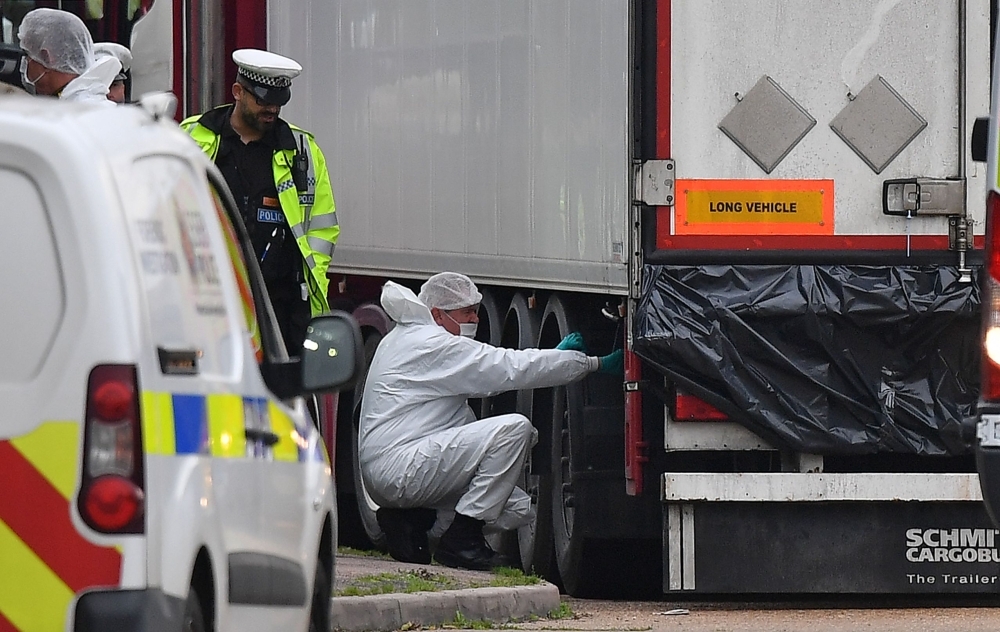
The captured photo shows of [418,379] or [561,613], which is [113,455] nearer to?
[561,613]

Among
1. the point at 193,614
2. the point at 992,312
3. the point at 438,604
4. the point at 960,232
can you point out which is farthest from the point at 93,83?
the point at 193,614

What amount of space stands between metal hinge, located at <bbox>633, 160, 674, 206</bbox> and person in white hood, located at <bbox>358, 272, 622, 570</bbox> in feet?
4.08

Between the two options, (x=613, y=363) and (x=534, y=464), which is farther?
(x=534, y=464)

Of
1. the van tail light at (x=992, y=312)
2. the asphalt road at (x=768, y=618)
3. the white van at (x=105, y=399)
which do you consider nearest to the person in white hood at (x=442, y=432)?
the asphalt road at (x=768, y=618)

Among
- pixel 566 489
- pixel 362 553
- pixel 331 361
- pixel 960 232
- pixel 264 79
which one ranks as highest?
pixel 264 79

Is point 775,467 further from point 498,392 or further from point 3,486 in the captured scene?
point 3,486

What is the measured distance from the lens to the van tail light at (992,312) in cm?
636

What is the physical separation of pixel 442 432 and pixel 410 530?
0.48m

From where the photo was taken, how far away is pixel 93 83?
786 cm

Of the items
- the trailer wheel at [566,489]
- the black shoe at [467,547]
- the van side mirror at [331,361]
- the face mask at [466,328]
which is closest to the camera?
Answer: the van side mirror at [331,361]

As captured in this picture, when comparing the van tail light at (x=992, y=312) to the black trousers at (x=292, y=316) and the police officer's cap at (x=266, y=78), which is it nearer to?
the police officer's cap at (x=266, y=78)

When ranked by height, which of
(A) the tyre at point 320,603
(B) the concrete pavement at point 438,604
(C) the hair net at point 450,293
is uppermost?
(C) the hair net at point 450,293

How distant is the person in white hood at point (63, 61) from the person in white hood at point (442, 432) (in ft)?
8.81

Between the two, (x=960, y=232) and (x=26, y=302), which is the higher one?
(x=960, y=232)
